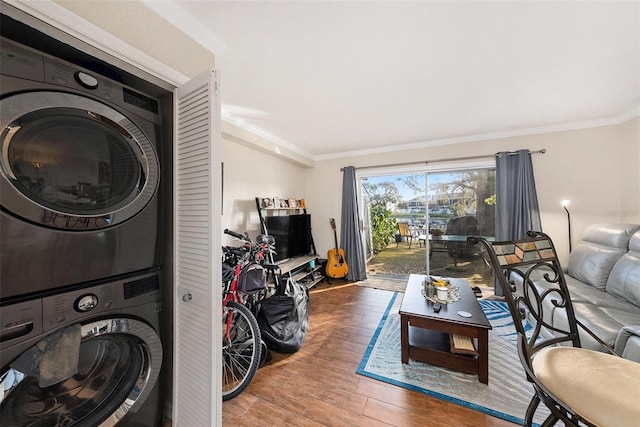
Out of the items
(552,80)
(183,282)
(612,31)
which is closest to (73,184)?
(183,282)

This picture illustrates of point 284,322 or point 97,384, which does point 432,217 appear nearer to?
point 284,322

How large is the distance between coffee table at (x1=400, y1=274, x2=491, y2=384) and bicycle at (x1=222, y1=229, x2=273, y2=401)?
1186 mm

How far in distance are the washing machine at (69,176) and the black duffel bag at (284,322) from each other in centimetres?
128

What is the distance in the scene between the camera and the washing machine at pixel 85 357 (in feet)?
2.22

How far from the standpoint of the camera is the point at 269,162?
11.7ft

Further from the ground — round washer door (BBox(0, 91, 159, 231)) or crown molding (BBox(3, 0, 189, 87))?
crown molding (BBox(3, 0, 189, 87))

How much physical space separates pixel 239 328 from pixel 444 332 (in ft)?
5.51

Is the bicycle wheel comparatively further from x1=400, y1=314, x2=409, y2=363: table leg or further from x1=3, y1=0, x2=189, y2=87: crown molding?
x1=3, y1=0, x2=189, y2=87: crown molding

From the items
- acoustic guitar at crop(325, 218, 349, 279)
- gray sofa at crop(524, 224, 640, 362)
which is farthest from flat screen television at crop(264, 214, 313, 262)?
gray sofa at crop(524, 224, 640, 362)

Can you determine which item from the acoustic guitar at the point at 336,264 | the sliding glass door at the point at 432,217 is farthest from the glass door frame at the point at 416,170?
the acoustic guitar at the point at 336,264

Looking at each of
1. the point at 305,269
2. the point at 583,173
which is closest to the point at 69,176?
the point at 305,269

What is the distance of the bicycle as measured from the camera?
5.32 feet

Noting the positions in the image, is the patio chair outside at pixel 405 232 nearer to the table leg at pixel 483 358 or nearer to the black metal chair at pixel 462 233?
the black metal chair at pixel 462 233

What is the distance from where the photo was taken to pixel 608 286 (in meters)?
2.10
